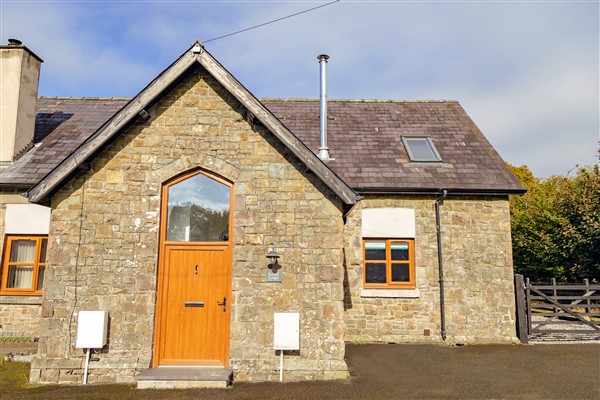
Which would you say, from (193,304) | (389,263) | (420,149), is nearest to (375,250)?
(389,263)

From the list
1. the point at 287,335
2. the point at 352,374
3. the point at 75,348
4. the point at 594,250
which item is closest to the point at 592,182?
the point at 594,250

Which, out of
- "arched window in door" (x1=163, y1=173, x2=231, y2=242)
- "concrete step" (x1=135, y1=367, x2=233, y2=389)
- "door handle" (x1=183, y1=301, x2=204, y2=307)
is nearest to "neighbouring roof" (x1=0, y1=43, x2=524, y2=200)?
"arched window in door" (x1=163, y1=173, x2=231, y2=242)

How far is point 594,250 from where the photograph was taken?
1546cm

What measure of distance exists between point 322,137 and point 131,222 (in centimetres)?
548

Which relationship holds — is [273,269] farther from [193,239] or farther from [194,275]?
[193,239]

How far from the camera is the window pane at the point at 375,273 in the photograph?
11.0 m

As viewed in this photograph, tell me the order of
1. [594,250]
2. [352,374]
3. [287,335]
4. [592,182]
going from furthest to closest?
[592,182]
[594,250]
[352,374]
[287,335]

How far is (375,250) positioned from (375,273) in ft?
2.02

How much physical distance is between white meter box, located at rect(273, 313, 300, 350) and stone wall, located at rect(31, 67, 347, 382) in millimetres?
181

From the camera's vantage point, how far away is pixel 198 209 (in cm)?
795

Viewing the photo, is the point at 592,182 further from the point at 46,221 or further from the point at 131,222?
the point at 46,221

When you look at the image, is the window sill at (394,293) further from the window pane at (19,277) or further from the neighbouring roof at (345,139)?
the window pane at (19,277)

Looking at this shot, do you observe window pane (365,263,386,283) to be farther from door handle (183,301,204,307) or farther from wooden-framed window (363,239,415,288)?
door handle (183,301,204,307)

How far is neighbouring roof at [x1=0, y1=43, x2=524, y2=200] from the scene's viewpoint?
25.1 feet
